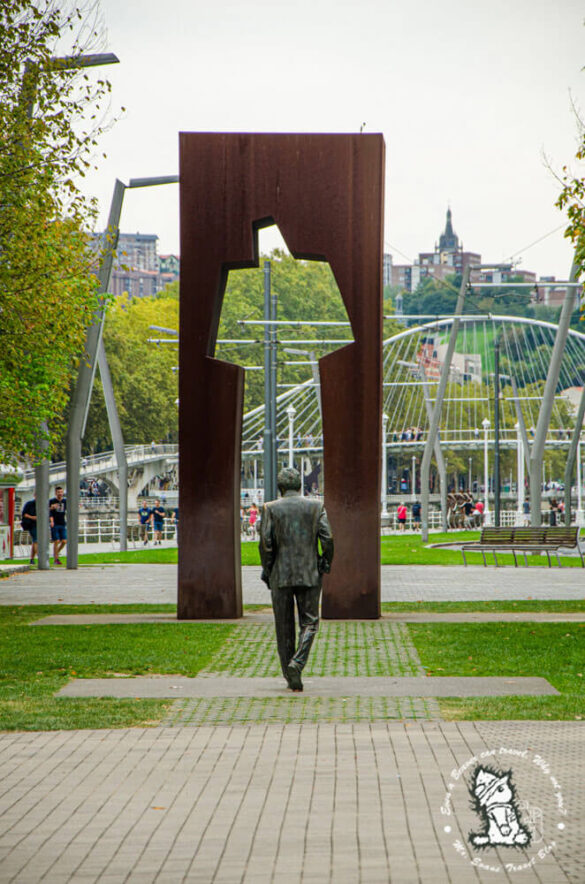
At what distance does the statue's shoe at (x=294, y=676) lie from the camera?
10.1m

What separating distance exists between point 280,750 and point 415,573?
18.7 metres

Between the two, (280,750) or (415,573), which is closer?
(280,750)

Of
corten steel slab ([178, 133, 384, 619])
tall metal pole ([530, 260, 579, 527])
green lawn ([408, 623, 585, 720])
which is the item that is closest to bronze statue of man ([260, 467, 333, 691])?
green lawn ([408, 623, 585, 720])

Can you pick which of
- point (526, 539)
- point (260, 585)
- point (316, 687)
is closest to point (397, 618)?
point (316, 687)

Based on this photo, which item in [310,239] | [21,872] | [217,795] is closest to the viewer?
[21,872]

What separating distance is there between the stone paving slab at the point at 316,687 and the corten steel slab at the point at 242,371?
207 inches

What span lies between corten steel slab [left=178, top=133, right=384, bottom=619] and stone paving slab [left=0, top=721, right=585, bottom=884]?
7.58m

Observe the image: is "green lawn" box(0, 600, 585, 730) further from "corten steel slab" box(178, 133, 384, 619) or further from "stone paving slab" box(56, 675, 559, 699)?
"corten steel slab" box(178, 133, 384, 619)

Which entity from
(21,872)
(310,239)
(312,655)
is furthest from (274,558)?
(310,239)

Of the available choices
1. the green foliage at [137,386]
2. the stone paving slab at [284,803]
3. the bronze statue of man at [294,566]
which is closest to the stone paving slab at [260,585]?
the bronze statue of man at [294,566]

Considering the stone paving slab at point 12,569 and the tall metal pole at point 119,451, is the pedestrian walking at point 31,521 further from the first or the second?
the tall metal pole at point 119,451

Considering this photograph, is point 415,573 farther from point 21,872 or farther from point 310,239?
point 21,872

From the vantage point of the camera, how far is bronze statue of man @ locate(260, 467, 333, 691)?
33.5 ft

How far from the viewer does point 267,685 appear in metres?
10.6
